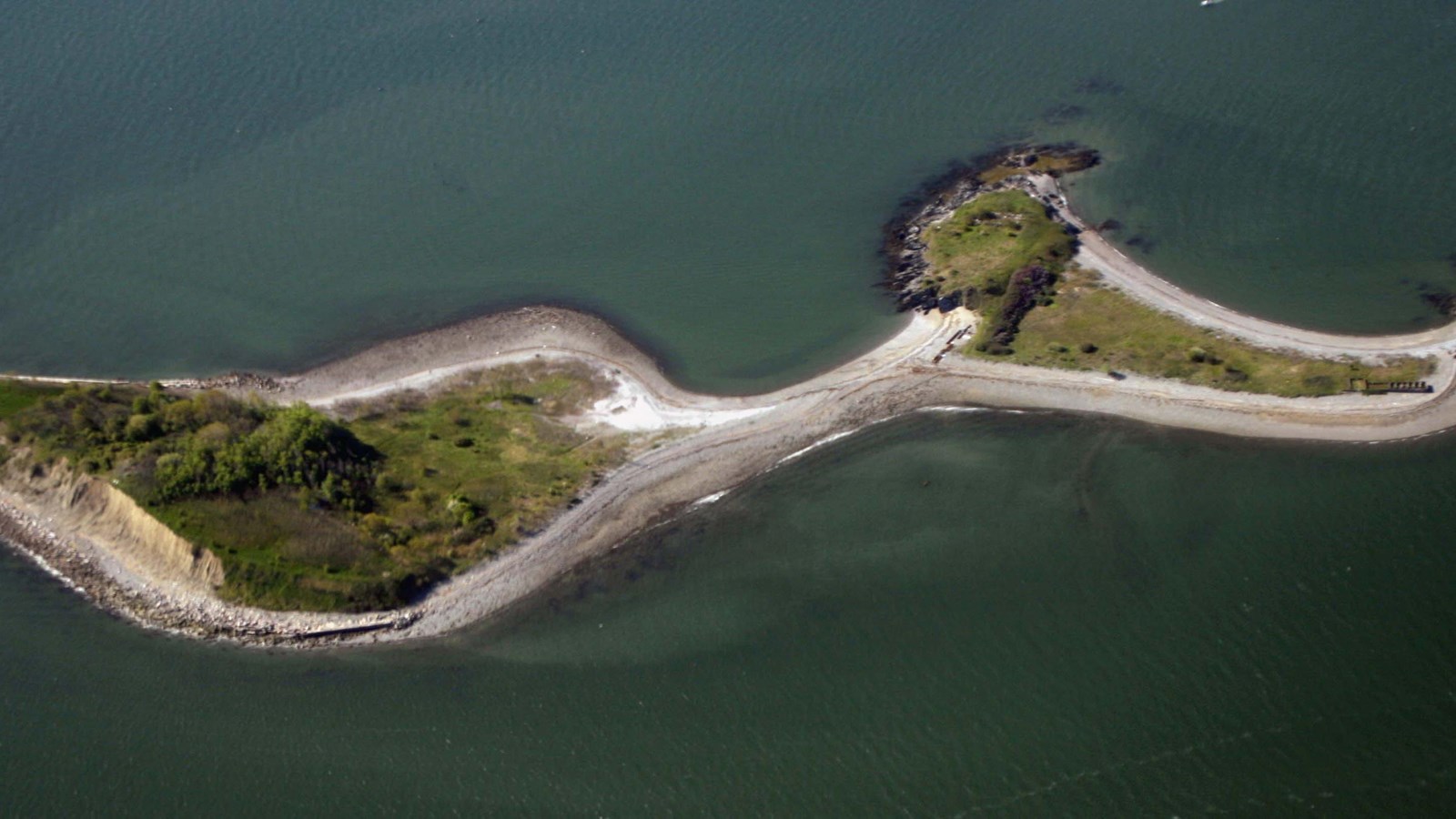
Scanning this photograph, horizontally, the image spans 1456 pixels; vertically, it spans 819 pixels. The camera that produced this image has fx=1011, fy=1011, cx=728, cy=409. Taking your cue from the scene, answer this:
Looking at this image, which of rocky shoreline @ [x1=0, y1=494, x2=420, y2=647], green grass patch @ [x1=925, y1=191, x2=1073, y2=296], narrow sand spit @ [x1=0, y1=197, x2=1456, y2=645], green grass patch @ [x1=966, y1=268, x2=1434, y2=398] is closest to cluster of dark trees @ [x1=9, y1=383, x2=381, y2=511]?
narrow sand spit @ [x1=0, y1=197, x2=1456, y2=645]

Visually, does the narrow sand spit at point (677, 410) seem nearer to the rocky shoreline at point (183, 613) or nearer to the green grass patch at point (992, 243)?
the rocky shoreline at point (183, 613)

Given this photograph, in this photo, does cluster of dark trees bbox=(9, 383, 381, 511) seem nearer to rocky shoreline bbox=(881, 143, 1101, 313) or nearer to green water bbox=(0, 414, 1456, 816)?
green water bbox=(0, 414, 1456, 816)

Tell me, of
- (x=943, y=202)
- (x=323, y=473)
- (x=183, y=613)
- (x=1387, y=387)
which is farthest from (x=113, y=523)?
(x=1387, y=387)

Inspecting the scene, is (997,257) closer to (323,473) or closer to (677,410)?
(677,410)

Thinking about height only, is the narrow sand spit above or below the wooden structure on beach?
above

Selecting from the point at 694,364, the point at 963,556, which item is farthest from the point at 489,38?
the point at 963,556
